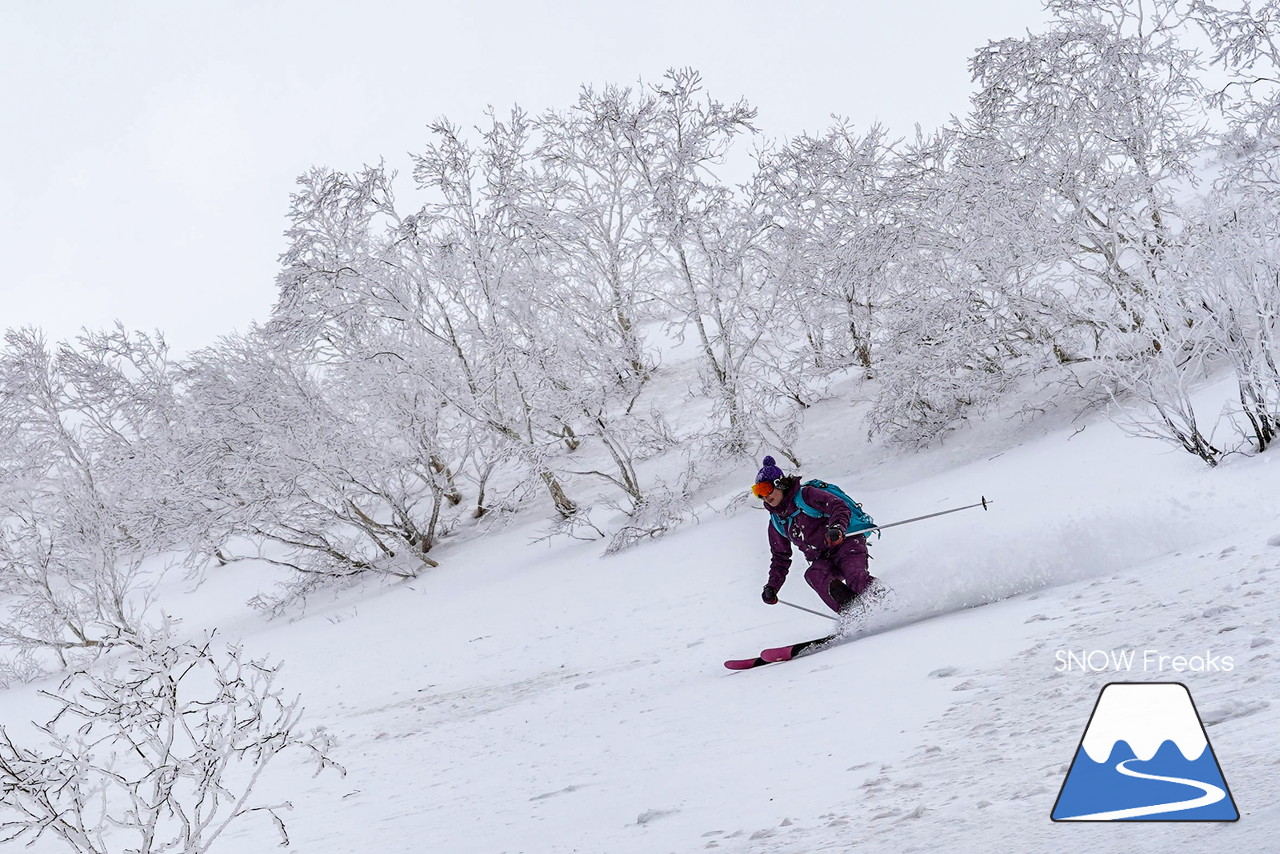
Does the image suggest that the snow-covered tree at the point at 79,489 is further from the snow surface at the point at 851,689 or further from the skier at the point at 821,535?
the skier at the point at 821,535

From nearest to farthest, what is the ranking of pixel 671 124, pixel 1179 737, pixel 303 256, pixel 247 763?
pixel 1179 737
pixel 247 763
pixel 671 124
pixel 303 256

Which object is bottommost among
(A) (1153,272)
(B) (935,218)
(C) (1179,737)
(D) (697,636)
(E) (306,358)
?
(D) (697,636)

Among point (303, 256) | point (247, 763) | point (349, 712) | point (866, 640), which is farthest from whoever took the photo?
point (303, 256)

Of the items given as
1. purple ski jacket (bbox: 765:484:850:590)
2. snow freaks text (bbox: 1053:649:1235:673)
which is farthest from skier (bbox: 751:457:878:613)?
snow freaks text (bbox: 1053:649:1235:673)

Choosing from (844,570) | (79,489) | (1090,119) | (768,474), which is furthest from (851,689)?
(79,489)

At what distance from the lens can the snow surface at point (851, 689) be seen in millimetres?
2535

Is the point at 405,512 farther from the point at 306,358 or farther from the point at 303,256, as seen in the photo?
the point at 303,256

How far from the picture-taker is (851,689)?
4.42 meters

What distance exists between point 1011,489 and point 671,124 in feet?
28.2

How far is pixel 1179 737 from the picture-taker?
2.13 m

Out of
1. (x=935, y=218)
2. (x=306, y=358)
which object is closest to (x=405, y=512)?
(x=306, y=358)

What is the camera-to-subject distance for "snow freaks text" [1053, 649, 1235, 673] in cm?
297

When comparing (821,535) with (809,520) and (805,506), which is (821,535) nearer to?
(809,520)

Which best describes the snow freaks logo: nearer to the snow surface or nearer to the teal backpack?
the snow surface
